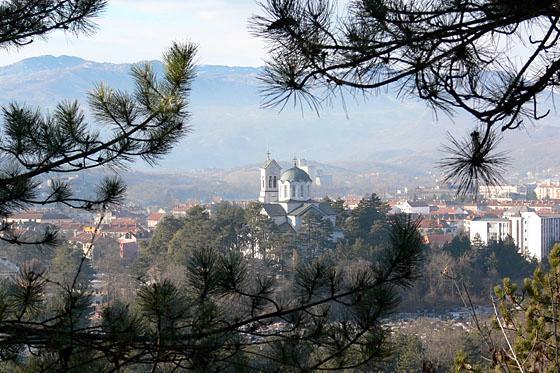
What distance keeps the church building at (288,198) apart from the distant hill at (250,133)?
7404 cm

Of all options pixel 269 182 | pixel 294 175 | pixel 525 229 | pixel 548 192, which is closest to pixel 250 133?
pixel 548 192

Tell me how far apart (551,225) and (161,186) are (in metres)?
45.0

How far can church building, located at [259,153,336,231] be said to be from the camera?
3569 cm

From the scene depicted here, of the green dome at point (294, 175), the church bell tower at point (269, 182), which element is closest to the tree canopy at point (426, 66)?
the green dome at point (294, 175)

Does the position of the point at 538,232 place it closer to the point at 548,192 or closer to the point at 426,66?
the point at 548,192

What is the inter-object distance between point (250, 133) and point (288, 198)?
134164 millimetres

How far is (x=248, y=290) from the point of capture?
9.65 ft

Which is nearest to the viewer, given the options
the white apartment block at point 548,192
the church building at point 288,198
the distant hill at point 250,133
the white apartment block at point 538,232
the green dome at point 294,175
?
the church building at point 288,198

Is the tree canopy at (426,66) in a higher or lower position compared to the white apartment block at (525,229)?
higher

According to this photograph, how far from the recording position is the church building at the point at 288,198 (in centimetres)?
3569

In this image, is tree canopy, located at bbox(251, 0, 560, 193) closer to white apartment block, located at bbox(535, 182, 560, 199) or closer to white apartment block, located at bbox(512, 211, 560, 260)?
white apartment block, located at bbox(512, 211, 560, 260)

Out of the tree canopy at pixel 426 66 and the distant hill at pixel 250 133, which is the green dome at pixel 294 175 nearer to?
the tree canopy at pixel 426 66

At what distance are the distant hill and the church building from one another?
7404cm

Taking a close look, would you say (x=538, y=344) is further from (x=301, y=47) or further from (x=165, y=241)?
(x=165, y=241)
